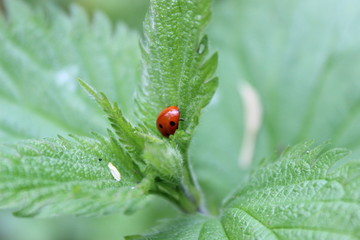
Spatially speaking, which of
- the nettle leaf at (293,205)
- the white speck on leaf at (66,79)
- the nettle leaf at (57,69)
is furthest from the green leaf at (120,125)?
the white speck on leaf at (66,79)

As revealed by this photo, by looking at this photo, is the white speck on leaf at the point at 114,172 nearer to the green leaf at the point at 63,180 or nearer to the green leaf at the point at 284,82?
the green leaf at the point at 63,180

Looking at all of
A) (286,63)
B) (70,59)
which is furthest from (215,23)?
(70,59)

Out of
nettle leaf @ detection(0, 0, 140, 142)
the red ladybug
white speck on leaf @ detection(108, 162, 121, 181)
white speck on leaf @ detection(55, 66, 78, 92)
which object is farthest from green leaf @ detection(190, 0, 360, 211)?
white speck on leaf @ detection(108, 162, 121, 181)

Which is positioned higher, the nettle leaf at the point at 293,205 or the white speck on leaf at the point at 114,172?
the white speck on leaf at the point at 114,172

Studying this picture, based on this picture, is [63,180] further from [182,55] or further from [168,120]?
[182,55]

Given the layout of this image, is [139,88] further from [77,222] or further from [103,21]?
[77,222]
